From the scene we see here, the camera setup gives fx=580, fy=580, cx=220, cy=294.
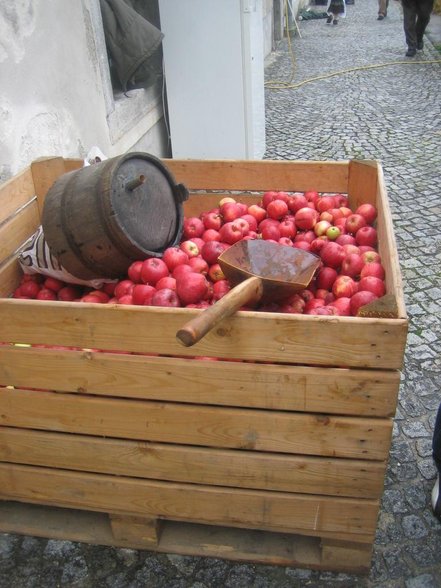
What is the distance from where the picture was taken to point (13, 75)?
10.5 ft

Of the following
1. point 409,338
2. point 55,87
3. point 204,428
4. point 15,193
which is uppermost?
point 55,87

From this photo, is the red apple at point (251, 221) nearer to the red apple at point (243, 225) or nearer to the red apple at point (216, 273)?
the red apple at point (243, 225)

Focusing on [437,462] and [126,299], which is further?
[437,462]

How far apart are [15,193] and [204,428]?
1.65 meters

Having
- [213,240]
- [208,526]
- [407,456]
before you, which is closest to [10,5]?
[213,240]

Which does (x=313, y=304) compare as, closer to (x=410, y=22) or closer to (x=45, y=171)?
(x=45, y=171)

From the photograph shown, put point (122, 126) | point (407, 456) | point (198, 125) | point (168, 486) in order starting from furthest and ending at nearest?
1. point (198, 125)
2. point (122, 126)
3. point (407, 456)
4. point (168, 486)

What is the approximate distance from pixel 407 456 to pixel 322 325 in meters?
1.44

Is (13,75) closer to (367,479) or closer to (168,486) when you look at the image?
(168,486)

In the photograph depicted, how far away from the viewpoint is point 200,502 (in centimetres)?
218

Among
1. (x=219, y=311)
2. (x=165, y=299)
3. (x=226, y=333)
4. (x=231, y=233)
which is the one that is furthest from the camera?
(x=231, y=233)

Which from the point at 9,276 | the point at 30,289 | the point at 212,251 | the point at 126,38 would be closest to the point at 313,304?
the point at 212,251

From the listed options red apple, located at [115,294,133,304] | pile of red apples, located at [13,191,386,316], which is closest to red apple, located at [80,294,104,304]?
pile of red apples, located at [13,191,386,316]

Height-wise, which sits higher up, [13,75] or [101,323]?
[13,75]
